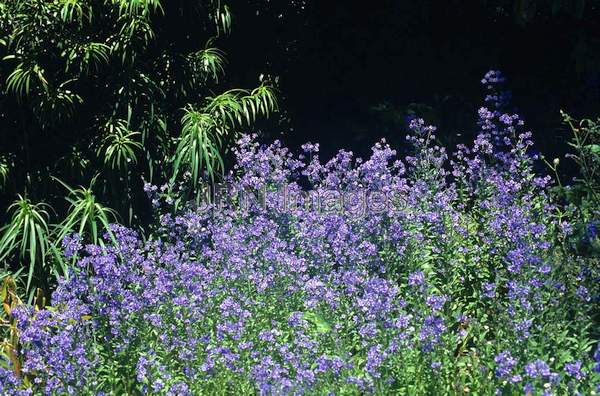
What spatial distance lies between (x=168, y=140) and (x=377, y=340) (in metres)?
2.92

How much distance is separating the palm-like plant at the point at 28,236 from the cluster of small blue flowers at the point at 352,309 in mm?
923

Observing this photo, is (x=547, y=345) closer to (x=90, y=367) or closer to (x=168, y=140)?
(x=90, y=367)

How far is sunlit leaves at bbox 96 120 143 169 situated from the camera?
5.80 m

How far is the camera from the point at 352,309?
4.13 m

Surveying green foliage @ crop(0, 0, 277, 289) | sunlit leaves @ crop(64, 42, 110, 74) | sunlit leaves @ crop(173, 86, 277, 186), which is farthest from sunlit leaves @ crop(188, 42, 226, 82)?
sunlit leaves @ crop(64, 42, 110, 74)

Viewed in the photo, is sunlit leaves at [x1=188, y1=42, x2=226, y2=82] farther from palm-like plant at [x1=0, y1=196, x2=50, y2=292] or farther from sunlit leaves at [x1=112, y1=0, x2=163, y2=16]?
palm-like plant at [x1=0, y1=196, x2=50, y2=292]

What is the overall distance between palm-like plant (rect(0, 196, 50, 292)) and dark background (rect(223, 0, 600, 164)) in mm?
2340

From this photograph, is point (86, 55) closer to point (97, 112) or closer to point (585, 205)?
point (97, 112)

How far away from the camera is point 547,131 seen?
7375 millimetres

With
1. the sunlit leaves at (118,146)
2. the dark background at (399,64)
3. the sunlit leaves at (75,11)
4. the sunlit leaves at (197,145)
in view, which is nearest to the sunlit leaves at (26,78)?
the sunlit leaves at (75,11)

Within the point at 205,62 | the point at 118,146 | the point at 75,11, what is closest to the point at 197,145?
the point at 118,146

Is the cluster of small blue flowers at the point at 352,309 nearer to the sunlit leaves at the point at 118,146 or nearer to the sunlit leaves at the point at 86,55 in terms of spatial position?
the sunlit leaves at the point at 118,146

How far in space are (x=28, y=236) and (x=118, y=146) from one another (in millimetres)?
822

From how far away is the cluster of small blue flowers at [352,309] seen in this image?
11.6 feet
